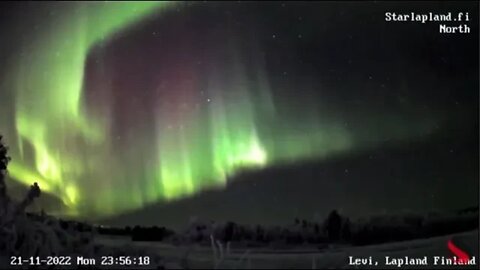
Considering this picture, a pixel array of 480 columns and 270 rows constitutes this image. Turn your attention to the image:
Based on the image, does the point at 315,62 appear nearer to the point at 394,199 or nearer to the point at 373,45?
the point at 373,45

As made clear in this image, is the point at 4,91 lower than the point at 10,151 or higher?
higher

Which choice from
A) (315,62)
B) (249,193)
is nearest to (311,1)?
(315,62)

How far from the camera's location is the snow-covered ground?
1.44 metres

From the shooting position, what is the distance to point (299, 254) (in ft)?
4.74

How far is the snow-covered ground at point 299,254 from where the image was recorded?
1440mm

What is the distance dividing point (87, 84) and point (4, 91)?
0.23m

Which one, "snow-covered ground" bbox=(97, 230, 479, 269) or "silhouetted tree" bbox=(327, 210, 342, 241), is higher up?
"silhouetted tree" bbox=(327, 210, 342, 241)

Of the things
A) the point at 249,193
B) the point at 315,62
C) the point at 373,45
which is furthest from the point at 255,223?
the point at 373,45

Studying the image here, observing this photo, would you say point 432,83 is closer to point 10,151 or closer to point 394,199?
point 394,199

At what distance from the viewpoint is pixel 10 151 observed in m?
1.46

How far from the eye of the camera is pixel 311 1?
147 centimetres

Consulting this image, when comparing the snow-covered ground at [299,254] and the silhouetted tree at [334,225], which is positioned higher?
the silhouetted tree at [334,225]

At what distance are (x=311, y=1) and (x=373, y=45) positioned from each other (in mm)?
204

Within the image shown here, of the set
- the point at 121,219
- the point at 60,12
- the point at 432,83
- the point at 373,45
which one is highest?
the point at 60,12
